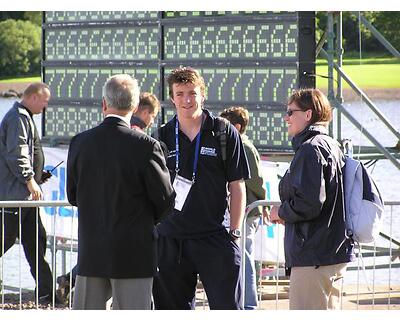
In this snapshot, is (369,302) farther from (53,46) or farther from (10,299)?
(53,46)

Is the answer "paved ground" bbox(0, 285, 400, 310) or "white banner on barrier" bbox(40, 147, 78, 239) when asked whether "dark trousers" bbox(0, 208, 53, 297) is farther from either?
"white banner on barrier" bbox(40, 147, 78, 239)

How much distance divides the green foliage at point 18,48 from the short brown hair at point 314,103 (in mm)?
24665

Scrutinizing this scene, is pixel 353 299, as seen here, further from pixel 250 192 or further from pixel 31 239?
pixel 31 239

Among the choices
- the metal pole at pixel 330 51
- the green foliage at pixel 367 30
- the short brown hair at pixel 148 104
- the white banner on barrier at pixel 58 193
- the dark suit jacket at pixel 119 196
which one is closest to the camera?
the dark suit jacket at pixel 119 196

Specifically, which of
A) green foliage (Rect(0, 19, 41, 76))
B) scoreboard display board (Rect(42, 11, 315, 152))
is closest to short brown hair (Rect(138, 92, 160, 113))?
scoreboard display board (Rect(42, 11, 315, 152))

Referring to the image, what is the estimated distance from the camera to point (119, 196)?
594 cm

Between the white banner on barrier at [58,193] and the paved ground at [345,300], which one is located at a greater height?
the white banner on barrier at [58,193]

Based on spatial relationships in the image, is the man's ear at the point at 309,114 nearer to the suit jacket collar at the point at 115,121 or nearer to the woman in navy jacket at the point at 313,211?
the woman in navy jacket at the point at 313,211

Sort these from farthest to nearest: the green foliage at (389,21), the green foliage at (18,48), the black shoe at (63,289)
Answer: the green foliage at (18,48) < the green foliage at (389,21) < the black shoe at (63,289)

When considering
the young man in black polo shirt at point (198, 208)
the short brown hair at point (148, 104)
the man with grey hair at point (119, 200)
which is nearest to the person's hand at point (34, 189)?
the short brown hair at point (148, 104)

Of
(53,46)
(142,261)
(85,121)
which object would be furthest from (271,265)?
(142,261)

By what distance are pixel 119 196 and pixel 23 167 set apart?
3.58 m

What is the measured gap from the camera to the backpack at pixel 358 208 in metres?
6.37

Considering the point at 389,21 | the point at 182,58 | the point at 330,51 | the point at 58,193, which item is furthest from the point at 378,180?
the point at 330,51
